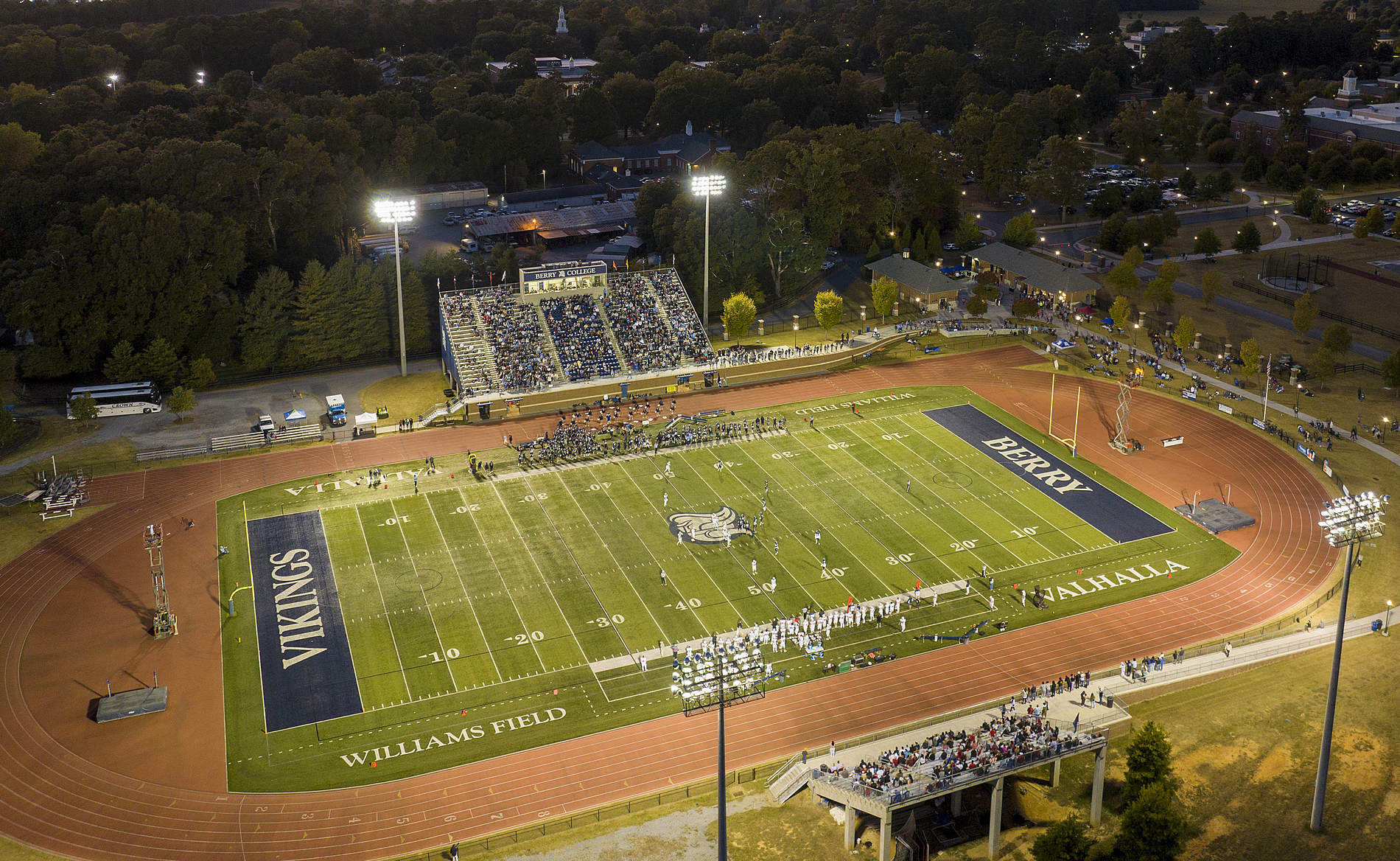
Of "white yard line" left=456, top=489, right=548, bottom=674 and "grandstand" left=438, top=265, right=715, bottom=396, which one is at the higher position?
"grandstand" left=438, top=265, right=715, bottom=396

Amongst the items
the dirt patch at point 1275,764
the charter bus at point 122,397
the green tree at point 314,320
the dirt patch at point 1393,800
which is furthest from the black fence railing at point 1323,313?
the charter bus at point 122,397

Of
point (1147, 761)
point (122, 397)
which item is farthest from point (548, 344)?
point (1147, 761)

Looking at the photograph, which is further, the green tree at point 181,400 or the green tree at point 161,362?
the green tree at point 161,362

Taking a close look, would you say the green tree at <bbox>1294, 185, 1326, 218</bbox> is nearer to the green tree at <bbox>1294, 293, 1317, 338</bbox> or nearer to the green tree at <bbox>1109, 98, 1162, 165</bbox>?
the green tree at <bbox>1109, 98, 1162, 165</bbox>

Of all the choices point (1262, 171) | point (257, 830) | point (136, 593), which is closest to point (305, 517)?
point (136, 593)

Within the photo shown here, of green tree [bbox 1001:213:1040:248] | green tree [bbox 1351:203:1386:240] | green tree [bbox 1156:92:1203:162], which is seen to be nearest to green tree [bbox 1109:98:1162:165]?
green tree [bbox 1156:92:1203:162]

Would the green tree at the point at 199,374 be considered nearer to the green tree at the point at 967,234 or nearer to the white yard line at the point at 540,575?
the white yard line at the point at 540,575
